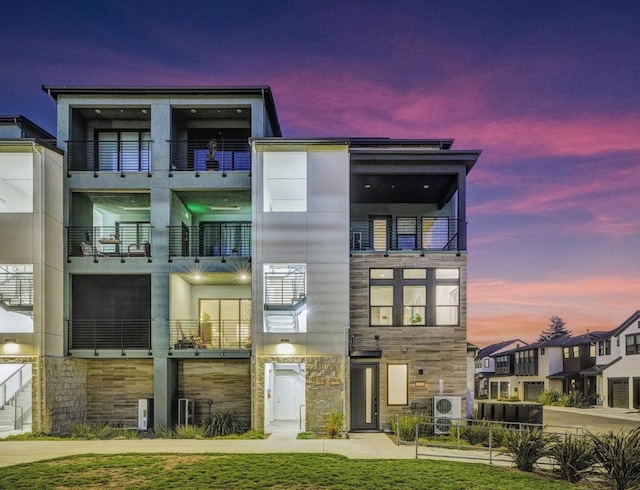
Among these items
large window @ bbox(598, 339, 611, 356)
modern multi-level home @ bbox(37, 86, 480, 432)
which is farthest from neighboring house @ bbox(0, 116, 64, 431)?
large window @ bbox(598, 339, 611, 356)

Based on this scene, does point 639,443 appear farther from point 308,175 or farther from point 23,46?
point 23,46

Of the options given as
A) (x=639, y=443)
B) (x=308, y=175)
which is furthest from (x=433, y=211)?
(x=639, y=443)

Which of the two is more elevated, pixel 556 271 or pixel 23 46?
pixel 23 46

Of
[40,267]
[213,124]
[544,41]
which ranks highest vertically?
[544,41]

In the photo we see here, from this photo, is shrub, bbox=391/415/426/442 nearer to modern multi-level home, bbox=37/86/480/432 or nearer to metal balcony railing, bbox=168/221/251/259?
modern multi-level home, bbox=37/86/480/432

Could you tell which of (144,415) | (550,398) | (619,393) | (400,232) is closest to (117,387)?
(144,415)

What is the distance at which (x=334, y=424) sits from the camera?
1476 cm

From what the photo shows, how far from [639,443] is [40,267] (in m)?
16.9

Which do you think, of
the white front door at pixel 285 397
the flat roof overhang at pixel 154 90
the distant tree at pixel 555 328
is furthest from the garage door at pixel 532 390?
the distant tree at pixel 555 328

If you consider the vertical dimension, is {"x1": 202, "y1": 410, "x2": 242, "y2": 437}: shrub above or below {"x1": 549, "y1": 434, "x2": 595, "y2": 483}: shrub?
below

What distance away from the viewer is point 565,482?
9516 mm

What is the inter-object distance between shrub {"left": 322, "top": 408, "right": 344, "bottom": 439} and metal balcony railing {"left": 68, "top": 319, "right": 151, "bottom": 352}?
683 centimetres

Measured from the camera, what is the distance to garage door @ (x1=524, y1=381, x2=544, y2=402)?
44025 millimetres

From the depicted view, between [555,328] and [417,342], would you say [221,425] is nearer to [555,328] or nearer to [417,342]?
[417,342]
